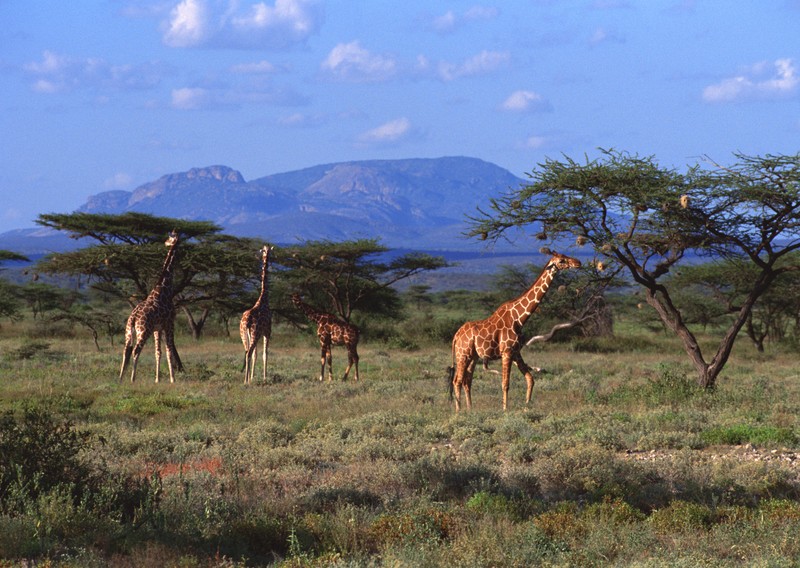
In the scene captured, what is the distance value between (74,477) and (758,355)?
30.2 meters

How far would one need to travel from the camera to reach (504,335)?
14641mm

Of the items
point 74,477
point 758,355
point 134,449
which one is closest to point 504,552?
point 74,477

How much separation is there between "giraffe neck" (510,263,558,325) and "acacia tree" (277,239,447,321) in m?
18.8

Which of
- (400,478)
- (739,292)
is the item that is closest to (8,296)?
(739,292)

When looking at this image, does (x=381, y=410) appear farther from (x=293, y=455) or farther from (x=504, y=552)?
(x=504, y=552)

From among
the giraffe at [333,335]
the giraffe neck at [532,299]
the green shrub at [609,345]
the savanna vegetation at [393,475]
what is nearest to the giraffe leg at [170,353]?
the savanna vegetation at [393,475]

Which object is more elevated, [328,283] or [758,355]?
[328,283]

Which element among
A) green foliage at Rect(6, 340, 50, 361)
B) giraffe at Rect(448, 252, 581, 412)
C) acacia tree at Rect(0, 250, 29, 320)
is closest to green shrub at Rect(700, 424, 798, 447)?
giraffe at Rect(448, 252, 581, 412)

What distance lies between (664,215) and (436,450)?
8124 mm

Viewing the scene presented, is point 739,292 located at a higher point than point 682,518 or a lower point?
higher

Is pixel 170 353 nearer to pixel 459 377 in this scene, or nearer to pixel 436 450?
pixel 459 377

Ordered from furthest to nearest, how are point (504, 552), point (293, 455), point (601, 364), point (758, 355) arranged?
point (758, 355) → point (601, 364) → point (293, 455) → point (504, 552)

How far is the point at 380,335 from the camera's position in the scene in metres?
39.9

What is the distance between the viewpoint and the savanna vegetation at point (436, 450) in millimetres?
6938
